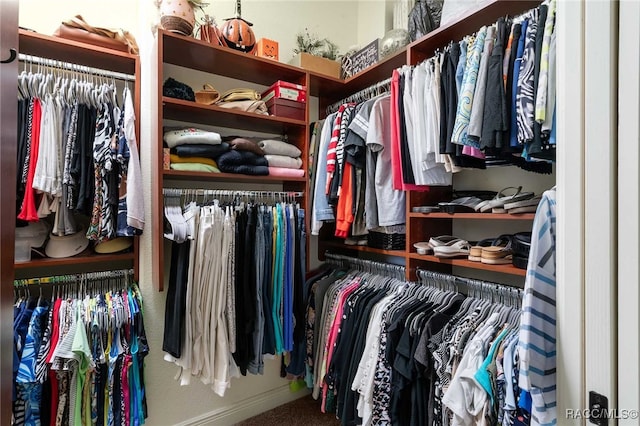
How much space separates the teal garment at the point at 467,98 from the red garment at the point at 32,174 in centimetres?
180

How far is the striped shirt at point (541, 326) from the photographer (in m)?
0.80

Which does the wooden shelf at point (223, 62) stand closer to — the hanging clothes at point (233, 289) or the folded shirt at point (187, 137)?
the folded shirt at point (187, 137)

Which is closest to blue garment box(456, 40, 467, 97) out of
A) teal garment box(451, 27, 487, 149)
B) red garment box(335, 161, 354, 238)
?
teal garment box(451, 27, 487, 149)

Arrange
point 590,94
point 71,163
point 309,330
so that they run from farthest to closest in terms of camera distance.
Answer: point 309,330 < point 71,163 < point 590,94

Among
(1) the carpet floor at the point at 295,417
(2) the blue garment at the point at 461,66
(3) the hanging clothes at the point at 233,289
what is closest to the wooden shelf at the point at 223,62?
(3) the hanging clothes at the point at 233,289

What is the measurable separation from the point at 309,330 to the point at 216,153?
1216 mm

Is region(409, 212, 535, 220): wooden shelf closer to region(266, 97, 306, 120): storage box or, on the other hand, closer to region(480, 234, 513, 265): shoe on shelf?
region(480, 234, 513, 265): shoe on shelf

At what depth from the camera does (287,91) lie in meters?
2.05

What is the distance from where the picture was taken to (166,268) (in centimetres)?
196

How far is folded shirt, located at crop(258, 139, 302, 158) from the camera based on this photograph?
2.02 m

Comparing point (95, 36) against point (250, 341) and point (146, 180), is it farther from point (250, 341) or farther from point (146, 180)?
point (250, 341)

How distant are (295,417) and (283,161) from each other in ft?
5.56

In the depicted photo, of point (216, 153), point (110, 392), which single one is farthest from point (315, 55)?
point (110, 392)

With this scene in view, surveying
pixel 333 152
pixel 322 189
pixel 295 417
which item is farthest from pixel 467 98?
pixel 295 417
